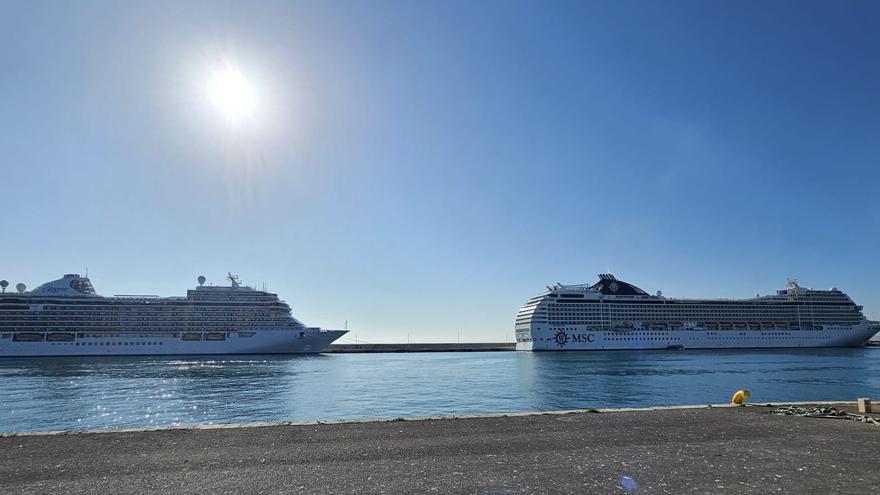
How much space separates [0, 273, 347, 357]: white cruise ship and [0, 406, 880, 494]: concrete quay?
270 ft

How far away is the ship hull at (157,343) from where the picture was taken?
79.6m

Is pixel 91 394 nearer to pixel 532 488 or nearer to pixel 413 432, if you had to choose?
pixel 413 432

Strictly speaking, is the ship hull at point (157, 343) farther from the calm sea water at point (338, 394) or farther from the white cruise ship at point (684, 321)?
the white cruise ship at point (684, 321)

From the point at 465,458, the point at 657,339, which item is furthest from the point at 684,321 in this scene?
the point at 465,458

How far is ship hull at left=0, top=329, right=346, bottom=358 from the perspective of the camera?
261 ft

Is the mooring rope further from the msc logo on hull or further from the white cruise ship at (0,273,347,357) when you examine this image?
the msc logo on hull

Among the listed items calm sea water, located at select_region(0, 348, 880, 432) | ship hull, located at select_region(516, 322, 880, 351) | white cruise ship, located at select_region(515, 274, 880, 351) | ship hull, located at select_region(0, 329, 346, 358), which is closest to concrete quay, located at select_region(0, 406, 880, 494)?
calm sea water, located at select_region(0, 348, 880, 432)

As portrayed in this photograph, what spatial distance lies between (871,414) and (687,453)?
7359mm

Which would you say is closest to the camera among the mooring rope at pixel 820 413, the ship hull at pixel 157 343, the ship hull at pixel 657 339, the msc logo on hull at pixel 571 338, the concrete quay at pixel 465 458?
the concrete quay at pixel 465 458

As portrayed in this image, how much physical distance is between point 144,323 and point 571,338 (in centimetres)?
8149

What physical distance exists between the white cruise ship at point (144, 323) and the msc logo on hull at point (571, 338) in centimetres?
4683

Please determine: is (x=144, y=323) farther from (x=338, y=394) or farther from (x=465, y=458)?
(x=465, y=458)

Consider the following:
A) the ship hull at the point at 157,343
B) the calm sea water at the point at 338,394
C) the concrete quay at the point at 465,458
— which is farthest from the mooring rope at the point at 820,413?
the ship hull at the point at 157,343

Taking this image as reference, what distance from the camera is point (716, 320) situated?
106 m
